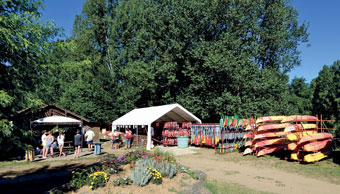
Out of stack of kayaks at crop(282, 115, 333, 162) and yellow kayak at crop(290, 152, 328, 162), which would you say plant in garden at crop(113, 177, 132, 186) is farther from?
yellow kayak at crop(290, 152, 328, 162)

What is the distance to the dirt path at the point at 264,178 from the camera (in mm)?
7984

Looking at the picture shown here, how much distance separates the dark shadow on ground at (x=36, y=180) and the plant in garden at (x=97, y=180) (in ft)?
5.54

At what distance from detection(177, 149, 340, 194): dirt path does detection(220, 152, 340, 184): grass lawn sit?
58 centimetres

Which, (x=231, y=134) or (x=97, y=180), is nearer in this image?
(x=97, y=180)

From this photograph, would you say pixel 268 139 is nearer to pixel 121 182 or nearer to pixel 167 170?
pixel 167 170

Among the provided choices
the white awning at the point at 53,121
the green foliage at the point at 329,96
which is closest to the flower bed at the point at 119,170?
the white awning at the point at 53,121

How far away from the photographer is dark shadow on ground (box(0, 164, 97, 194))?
24.4 ft

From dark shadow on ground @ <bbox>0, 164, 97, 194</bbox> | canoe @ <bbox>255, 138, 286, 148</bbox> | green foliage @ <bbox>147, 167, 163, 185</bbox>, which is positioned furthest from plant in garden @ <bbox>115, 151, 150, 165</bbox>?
canoe @ <bbox>255, 138, 286, 148</bbox>

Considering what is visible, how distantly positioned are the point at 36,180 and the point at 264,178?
885 centimetres

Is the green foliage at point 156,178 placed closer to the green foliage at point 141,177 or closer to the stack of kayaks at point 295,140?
the green foliage at point 141,177

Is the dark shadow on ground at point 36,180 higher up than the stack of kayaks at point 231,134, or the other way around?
the stack of kayaks at point 231,134

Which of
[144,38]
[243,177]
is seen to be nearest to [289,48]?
[144,38]

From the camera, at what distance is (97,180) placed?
6281 mm

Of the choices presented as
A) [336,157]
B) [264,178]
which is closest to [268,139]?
[336,157]
